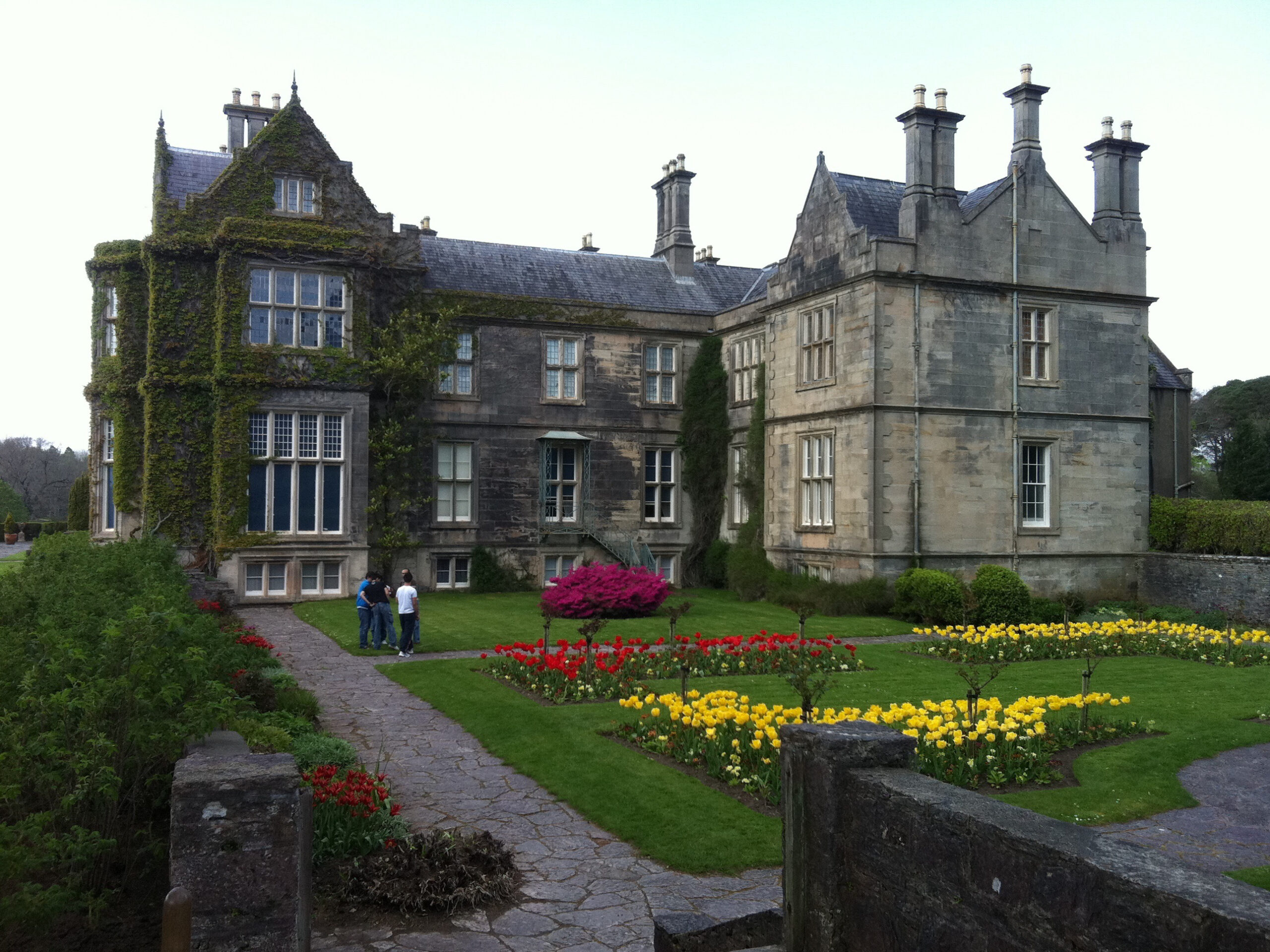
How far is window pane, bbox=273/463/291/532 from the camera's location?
2536cm

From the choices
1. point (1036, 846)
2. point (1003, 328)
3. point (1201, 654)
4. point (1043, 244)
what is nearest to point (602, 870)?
point (1036, 846)

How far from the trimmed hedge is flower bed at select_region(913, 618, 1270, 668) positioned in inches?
156

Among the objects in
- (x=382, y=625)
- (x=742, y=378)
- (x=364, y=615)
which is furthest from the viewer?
(x=742, y=378)

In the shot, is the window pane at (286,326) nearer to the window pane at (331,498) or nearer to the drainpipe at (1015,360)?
the window pane at (331,498)

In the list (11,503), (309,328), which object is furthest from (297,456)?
(11,503)

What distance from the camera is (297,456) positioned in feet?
83.6

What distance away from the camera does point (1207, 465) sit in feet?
252

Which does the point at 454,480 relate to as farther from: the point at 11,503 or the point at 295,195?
the point at 11,503

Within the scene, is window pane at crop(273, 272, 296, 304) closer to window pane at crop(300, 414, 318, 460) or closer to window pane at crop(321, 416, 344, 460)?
window pane at crop(300, 414, 318, 460)

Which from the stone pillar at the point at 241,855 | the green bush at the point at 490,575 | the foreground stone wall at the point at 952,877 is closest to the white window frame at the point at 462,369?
the green bush at the point at 490,575

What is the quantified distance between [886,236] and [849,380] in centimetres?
329

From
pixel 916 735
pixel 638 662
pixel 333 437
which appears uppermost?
pixel 333 437

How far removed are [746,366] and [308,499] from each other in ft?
39.9

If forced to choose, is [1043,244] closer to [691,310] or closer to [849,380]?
[849,380]
